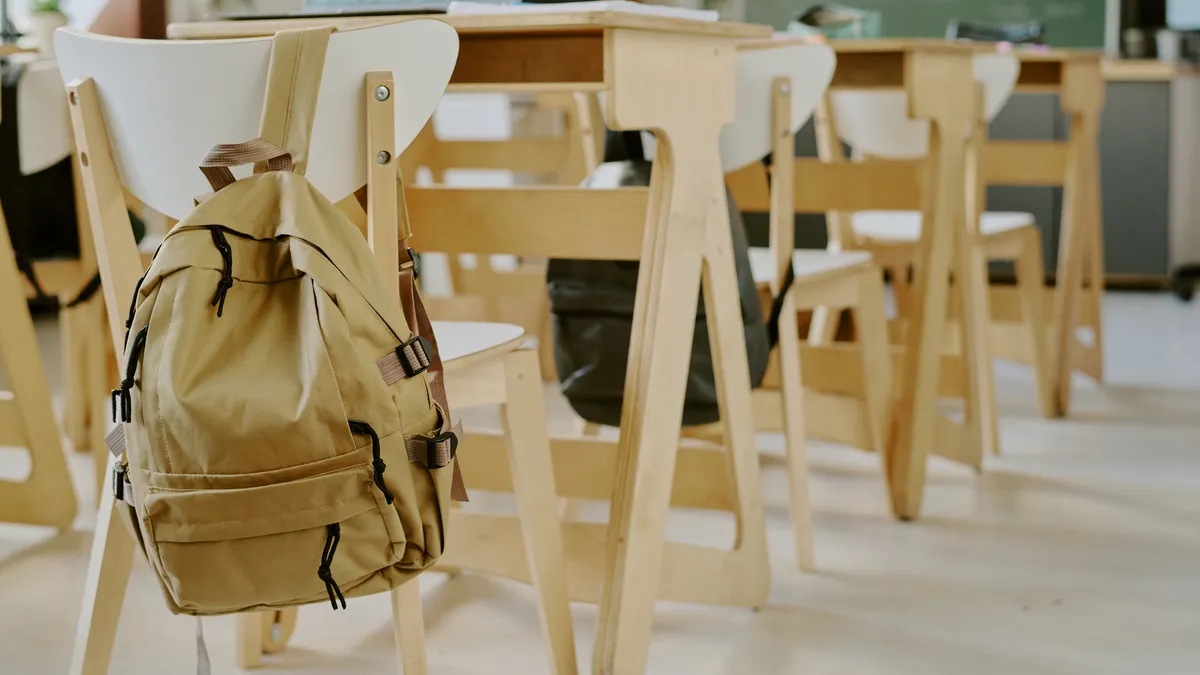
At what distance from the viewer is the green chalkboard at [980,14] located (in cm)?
530

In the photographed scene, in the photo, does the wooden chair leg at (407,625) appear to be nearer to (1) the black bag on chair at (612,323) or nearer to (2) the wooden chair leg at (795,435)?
(1) the black bag on chair at (612,323)

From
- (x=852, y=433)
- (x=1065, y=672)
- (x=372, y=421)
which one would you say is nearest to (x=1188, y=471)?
(x=852, y=433)

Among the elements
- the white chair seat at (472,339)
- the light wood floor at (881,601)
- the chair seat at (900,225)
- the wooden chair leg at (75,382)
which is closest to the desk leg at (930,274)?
the light wood floor at (881,601)

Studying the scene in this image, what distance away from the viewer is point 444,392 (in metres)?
1.24

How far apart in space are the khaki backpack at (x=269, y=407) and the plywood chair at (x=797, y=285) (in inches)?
32.7

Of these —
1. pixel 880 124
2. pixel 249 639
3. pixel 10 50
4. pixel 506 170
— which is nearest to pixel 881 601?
pixel 249 639

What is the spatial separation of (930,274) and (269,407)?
1405 mm

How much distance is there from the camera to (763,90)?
71.6 inches

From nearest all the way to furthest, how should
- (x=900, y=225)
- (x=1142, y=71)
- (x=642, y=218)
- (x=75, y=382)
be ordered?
(x=642, y=218) < (x=75, y=382) < (x=900, y=225) < (x=1142, y=71)

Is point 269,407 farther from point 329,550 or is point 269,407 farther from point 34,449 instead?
point 34,449

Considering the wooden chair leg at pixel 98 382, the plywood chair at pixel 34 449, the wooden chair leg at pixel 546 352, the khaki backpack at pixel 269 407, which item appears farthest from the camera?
the wooden chair leg at pixel 546 352

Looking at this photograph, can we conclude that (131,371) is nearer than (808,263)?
Yes

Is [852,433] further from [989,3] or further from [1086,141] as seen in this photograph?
[989,3]

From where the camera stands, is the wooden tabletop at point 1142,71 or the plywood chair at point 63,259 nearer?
the plywood chair at point 63,259
